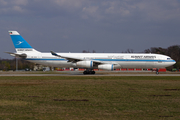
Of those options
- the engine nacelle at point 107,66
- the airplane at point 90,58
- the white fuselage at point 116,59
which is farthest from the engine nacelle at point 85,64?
the engine nacelle at point 107,66

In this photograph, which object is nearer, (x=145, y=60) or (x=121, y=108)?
(x=121, y=108)

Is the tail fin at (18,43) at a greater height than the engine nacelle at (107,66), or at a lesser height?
greater

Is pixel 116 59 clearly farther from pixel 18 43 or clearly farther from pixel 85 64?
pixel 18 43

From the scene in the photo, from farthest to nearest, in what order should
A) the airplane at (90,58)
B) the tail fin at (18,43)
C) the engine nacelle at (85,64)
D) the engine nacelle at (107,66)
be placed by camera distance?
1. the tail fin at (18,43)
2. the airplane at (90,58)
3. the engine nacelle at (85,64)
4. the engine nacelle at (107,66)

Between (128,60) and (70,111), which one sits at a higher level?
(128,60)

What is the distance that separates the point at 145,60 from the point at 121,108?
81.3ft

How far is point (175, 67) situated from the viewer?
62.3 meters

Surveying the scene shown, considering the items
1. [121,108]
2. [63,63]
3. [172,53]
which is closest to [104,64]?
[63,63]

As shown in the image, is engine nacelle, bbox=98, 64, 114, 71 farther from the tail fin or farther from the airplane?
the tail fin

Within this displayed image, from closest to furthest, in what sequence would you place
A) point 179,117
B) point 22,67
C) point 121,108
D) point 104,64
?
1. point 179,117
2. point 121,108
3. point 104,64
4. point 22,67

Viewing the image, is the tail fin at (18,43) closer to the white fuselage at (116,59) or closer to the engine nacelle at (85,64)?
the white fuselage at (116,59)

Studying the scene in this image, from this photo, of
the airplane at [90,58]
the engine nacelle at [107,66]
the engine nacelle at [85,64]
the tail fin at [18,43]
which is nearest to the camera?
the engine nacelle at [107,66]

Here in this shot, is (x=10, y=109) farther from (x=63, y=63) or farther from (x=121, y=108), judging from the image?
(x=63, y=63)

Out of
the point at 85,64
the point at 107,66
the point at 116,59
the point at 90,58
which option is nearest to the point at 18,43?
the point at 85,64
